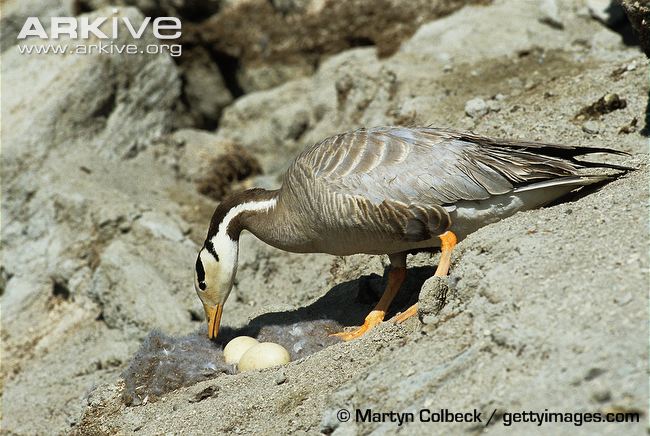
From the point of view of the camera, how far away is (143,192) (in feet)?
39.3

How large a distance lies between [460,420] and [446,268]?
2023mm

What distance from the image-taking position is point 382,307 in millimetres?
7535

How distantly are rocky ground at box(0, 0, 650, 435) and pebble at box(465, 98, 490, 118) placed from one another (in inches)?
1.1

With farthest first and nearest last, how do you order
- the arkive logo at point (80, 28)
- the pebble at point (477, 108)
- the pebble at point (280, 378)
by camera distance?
the arkive logo at point (80, 28) < the pebble at point (477, 108) < the pebble at point (280, 378)

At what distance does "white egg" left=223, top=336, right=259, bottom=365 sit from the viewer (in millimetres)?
7398

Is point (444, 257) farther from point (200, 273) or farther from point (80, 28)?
point (80, 28)

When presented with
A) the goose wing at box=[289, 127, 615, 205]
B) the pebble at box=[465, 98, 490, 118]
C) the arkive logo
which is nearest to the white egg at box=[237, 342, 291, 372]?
the goose wing at box=[289, 127, 615, 205]

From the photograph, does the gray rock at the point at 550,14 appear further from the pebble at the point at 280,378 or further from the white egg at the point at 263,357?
the pebble at the point at 280,378

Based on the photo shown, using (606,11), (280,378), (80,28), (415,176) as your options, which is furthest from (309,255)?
(606,11)

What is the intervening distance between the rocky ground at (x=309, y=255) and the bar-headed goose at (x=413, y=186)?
308 millimetres

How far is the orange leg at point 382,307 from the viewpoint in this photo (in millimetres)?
7328

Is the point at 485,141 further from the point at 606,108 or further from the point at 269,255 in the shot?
the point at 269,255

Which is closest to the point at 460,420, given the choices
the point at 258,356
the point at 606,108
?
the point at 258,356

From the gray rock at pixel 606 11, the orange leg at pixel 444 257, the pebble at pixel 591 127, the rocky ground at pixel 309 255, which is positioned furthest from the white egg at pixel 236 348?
the gray rock at pixel 606 11
